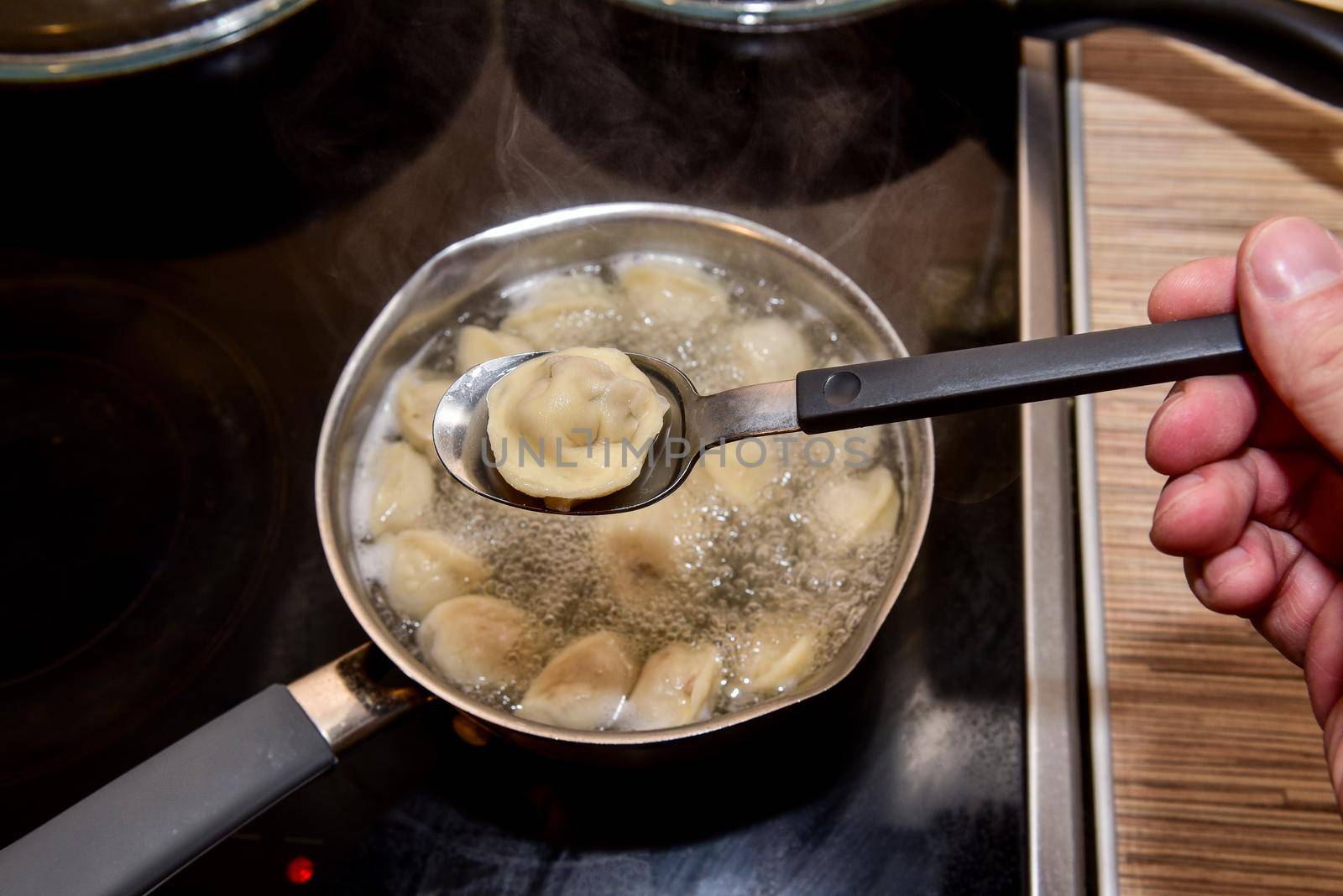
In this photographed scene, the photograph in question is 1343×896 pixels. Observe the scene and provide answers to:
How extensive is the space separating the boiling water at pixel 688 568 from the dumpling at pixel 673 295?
0.19 m

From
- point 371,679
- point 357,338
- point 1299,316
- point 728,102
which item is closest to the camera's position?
point 1299,316

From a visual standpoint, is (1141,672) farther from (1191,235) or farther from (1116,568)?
(1191,235)

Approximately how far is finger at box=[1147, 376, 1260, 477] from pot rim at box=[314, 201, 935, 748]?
0.71ft

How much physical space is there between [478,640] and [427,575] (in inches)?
4.3

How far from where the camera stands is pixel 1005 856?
39.0 inches

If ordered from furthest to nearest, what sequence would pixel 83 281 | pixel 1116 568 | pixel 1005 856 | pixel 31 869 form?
1. pixel 83 281
2. pixel 1116 568
3. pixel 1005 856
4. pixel 31 869

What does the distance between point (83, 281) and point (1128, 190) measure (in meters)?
1.49

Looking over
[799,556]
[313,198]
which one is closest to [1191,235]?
[799,556]

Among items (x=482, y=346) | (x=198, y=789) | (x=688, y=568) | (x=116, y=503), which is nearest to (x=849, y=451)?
(x=688, y=568)

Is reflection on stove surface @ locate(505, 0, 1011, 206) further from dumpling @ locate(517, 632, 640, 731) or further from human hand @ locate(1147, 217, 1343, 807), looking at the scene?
dumpling @ locate(517, 632, 640, 731)

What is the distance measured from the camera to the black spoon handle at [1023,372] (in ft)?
2.33

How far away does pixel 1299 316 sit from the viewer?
0.72m

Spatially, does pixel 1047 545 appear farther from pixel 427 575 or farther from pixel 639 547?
pixel 427 575

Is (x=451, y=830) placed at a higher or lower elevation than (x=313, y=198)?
lower
